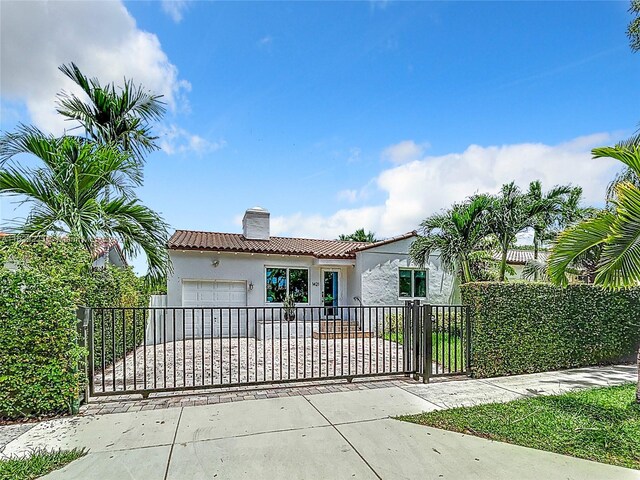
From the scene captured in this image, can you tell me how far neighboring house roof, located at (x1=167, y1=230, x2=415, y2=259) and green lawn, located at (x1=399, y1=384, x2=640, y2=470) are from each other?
34.5 ft

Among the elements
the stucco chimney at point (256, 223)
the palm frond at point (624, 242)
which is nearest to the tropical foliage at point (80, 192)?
the palm frond at point (624, 242)

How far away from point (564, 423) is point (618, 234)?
2.76m

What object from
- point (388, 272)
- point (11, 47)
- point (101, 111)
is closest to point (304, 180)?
point (388, 272)

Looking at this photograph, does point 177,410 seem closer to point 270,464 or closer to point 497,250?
point 270,464

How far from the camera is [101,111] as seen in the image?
905cm

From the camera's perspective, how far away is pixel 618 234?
17.0 feet

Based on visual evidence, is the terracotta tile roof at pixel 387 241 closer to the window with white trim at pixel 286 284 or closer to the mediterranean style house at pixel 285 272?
the mediterranean style house at pixel 285 272

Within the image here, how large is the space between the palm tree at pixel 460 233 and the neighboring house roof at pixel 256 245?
2.24 meters

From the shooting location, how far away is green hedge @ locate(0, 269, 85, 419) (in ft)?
14.9

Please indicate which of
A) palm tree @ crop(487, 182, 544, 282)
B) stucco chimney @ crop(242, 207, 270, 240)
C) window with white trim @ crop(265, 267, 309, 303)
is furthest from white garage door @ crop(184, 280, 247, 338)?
palm tree @ crop(487, 182, 544, 282)

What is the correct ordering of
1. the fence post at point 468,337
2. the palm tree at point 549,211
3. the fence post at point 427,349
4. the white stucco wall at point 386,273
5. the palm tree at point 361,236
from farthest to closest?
1. the palm tree at point 361,236
2. the white stucco wall at point 386,273
3. the palm tree at point 549,211
4. the fence post at point 468,337
5. the fence post at point 427,349

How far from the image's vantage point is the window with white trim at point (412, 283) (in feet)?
53.4

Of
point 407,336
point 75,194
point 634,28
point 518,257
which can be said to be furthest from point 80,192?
point 518,257

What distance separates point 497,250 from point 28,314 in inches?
558
